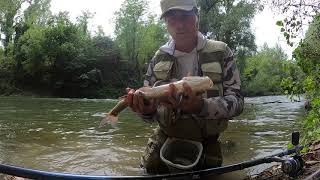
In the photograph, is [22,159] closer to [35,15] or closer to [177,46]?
[177,46]

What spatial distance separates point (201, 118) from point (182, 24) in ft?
2.88

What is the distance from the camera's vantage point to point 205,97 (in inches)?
150

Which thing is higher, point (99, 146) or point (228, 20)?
point (228, 20)

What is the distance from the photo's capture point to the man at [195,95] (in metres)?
3.58

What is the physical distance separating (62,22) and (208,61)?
160ft

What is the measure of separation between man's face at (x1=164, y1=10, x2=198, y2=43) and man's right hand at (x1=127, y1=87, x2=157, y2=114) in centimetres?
71

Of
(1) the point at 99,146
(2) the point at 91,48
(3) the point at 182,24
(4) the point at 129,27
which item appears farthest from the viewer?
(4) the point at 129,27

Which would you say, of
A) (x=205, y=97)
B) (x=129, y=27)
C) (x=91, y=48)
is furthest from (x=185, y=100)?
(x=129, y=27)

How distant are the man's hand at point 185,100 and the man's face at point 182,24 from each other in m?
0.71

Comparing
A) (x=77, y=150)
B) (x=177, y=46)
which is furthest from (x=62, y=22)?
(x=177, y=46)

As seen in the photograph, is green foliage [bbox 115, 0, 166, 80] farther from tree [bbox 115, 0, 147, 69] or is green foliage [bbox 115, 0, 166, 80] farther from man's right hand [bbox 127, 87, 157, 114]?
man's right hand [bbox 127, 87, 157, 114]

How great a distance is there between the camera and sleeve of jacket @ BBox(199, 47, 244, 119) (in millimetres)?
3590

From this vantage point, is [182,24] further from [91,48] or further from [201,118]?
[91,48]

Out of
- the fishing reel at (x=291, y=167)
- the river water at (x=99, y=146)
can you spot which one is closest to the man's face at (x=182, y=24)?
the fishing reel at (x=291, y=167)
